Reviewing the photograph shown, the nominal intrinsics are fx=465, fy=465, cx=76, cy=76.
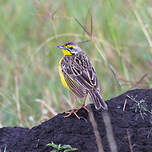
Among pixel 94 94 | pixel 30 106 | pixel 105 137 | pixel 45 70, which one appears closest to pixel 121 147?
pixel 105 137

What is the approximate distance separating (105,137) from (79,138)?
29 cm

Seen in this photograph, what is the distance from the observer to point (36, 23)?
12.3m

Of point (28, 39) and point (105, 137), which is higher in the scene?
point (28, 39)

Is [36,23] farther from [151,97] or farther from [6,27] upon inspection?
[151,97]

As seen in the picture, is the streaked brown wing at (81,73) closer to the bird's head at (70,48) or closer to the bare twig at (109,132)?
the bird's head at (70,48)

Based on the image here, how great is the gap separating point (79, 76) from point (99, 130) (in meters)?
1.28

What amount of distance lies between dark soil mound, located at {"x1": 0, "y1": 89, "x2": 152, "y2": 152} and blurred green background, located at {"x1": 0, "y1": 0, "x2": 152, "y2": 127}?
197cm

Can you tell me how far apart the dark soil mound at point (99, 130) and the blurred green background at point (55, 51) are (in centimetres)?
197

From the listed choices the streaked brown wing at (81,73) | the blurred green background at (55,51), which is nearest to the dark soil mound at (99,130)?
the streaked brown wing at (81,73)

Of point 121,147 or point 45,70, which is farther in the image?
point 45,70

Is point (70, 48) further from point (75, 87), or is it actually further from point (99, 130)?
point (99, 130)

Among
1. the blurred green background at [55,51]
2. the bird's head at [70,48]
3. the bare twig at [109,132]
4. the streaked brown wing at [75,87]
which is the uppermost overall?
the blurred green background at [55,51]

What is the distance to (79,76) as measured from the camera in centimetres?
635

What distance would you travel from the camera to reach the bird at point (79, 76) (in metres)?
5.80
